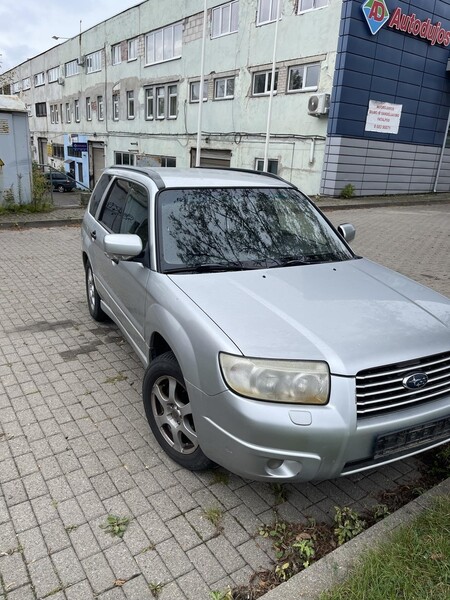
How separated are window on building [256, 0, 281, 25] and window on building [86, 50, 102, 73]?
17889 mm

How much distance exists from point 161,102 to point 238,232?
27053 mm

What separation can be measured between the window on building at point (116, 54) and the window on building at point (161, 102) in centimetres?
455

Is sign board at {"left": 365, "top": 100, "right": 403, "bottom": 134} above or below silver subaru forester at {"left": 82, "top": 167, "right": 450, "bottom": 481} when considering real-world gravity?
above

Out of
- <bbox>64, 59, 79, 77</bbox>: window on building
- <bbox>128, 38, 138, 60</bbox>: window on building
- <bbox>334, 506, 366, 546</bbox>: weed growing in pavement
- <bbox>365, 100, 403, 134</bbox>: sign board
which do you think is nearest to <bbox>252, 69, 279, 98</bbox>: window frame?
<bbox>365, 100, 403, 134</bbox>: sign board

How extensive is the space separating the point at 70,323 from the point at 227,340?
3.36 meters

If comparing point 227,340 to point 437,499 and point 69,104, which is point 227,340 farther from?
point 69,104

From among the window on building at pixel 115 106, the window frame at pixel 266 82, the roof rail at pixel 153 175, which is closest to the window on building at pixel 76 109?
the window on building at pixel 115 106

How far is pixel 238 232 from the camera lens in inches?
129

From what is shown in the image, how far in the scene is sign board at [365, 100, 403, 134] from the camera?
59.5 ft

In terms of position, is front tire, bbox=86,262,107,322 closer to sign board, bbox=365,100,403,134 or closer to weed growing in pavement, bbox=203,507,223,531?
weed growing in pavement, bbox=203,507,223,531

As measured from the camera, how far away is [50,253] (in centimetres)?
849

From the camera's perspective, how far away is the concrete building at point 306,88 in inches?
679

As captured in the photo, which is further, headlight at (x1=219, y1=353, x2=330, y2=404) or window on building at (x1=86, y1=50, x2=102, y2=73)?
window on building at (x1=86, y1=50, x2=102, y2=73)

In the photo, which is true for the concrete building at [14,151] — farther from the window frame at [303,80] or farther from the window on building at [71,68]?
the window on building at [71,68]
